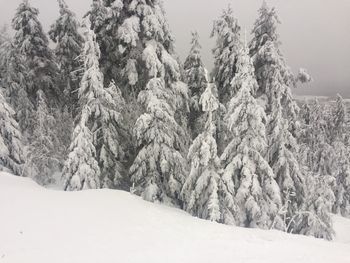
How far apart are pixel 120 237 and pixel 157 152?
746cm

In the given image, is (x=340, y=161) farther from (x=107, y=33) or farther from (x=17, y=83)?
(x=17, y=83)

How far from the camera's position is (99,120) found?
2061 cm

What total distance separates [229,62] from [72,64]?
1463 centimetres

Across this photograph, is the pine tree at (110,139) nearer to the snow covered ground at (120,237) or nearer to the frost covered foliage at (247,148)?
the snow covered ground at (120,237)

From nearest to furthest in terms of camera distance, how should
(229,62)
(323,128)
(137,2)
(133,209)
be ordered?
(133,209) → (137,2) → (229,62) → (323,128)

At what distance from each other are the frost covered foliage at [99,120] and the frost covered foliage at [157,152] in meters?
1.48

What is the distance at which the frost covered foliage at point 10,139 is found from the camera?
78.5ft

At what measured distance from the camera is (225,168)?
62.5 feet

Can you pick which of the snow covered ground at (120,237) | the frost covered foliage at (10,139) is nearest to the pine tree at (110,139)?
the snow covered ground at (120,237)

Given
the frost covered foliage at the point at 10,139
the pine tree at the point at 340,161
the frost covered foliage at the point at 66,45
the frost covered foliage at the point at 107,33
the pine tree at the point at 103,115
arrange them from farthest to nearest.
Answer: the pine tree at the point at 340,161
the frost covered foliage at the point at 66,45
the frost covered foliage at the point at 10,139
the frost covered foliage at the point at 107,33
the pine tree at the point at 103,115

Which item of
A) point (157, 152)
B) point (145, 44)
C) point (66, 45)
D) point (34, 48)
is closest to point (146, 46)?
point (145, 44)

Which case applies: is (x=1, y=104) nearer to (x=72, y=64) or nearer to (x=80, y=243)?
(x=72, y=64)

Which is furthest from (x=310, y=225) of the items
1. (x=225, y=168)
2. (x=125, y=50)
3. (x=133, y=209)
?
(x=125, y=50)

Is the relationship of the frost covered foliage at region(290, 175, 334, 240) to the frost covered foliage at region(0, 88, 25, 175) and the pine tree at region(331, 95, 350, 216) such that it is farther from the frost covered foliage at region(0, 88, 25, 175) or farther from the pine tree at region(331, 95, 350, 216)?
the pine tree at region(331, 95, 350, 216)
